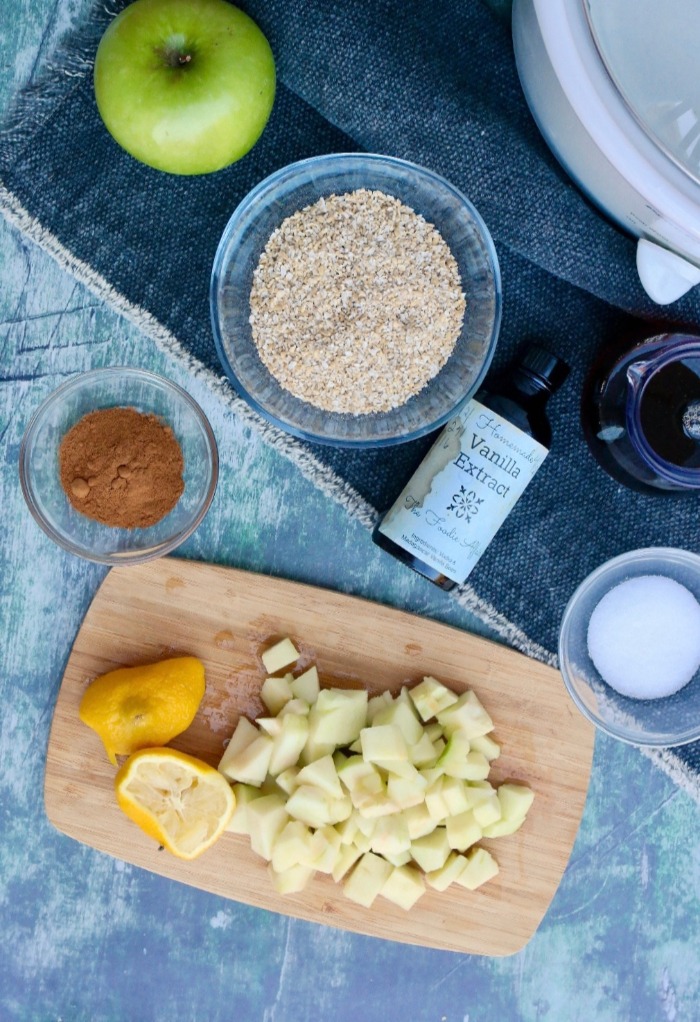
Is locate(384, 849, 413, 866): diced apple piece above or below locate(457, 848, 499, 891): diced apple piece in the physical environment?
below

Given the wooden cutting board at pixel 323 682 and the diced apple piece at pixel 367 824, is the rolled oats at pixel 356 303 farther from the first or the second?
the diced apple piece at pixel 367 824

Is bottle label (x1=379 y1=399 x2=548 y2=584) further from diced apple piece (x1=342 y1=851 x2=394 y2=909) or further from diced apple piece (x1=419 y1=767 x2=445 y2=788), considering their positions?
diced apple piece (x1=342 y1=851 x2=394 y2=909)

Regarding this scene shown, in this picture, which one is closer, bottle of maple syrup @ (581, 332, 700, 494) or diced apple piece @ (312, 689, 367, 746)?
bottle of maple syrup @ (581, 332, 700, 494)

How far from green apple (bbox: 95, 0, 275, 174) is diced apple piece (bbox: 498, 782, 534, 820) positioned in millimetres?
887

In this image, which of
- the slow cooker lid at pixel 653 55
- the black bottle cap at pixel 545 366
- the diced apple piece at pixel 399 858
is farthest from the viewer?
the diced apple piece at pixel 399 858

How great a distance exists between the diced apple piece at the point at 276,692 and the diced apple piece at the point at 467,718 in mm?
205

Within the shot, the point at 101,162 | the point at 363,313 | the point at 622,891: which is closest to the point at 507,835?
the point at 622,891

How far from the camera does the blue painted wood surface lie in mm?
1247

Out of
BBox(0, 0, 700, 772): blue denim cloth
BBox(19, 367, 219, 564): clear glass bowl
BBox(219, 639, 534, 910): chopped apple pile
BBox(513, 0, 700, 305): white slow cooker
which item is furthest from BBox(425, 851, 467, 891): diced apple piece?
BBox(513, 0, 700, 305): white slow cooker

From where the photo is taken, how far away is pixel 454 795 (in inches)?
46.4

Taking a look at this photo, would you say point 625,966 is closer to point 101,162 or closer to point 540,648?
point 540,648

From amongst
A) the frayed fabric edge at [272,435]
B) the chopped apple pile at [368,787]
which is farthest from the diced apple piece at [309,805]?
the frayed fabric edge at [272,435]

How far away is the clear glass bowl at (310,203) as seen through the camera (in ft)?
3.67

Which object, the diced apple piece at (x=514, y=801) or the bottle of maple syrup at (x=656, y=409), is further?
the diced apple piece at (x=514, y=801)
